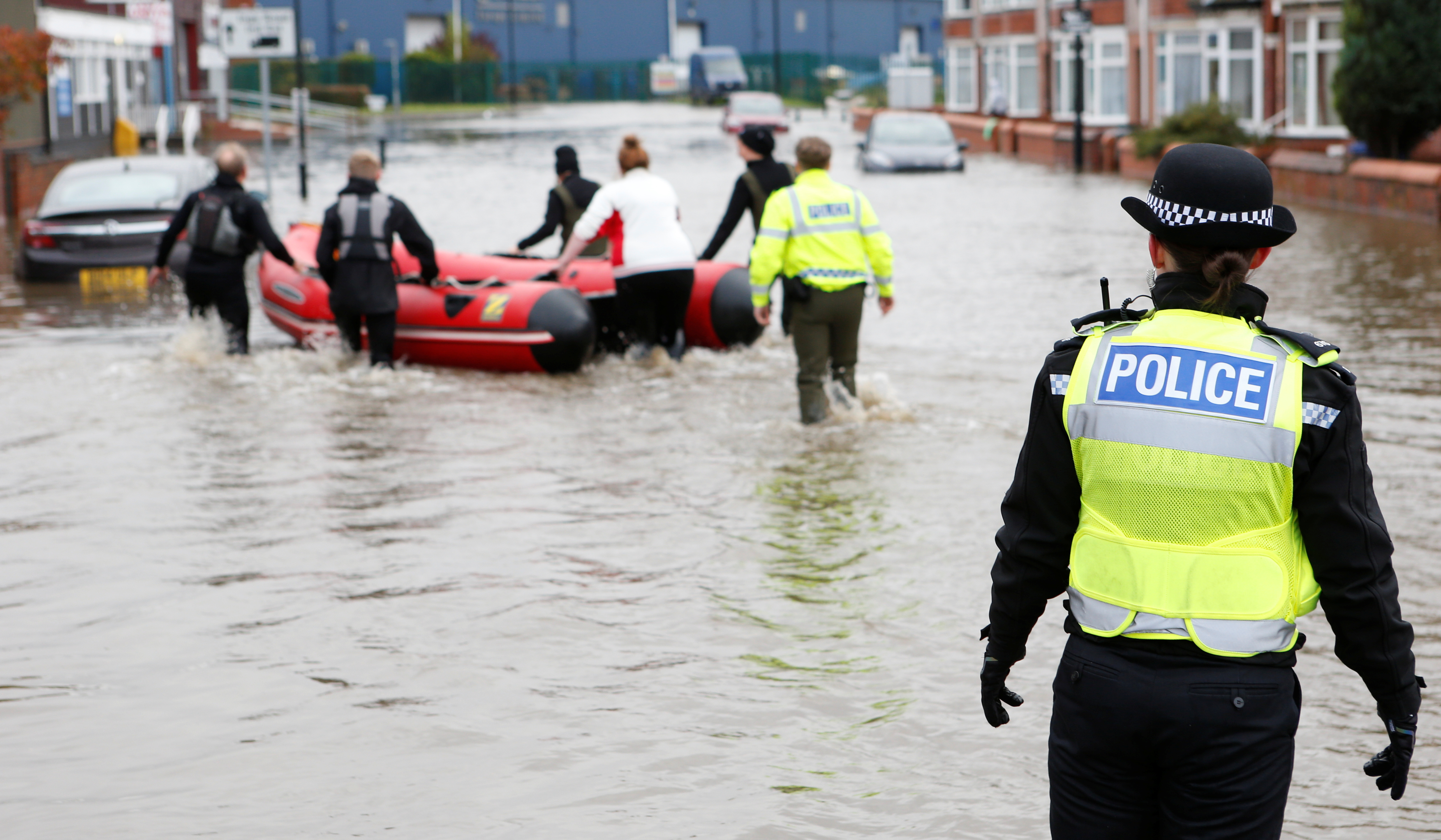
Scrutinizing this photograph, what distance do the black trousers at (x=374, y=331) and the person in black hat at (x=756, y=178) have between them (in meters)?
2.30

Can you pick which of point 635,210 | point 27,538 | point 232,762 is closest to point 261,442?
point 27,538

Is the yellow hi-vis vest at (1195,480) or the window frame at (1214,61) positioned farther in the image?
the window frame at (1214,61)

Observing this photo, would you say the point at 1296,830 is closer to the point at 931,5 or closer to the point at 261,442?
the point at 261,442

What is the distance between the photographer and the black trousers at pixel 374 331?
1142cm

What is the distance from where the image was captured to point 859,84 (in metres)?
89.4

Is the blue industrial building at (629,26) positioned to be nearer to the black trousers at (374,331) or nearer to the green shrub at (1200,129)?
the green shrub at (1200,129)

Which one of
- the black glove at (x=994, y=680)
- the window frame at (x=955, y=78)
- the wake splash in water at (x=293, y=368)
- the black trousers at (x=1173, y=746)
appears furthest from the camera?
the window frame at (x=955, y=78)

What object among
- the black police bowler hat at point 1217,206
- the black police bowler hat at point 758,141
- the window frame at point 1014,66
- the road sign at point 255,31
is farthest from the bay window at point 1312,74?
the black police bowler hat at point 1217,206

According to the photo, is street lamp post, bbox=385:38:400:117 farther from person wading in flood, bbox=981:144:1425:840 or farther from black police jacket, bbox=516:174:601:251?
person wading in flood, bbox=981:144:1425:840

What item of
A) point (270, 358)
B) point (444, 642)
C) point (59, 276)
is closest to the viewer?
point (444, 642)

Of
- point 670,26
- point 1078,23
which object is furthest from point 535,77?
point 1078,23

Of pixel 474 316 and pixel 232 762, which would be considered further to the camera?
pixel 474 316

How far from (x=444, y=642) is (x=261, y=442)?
165 inches

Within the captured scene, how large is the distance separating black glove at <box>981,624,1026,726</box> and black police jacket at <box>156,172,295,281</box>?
8917 millimetres
